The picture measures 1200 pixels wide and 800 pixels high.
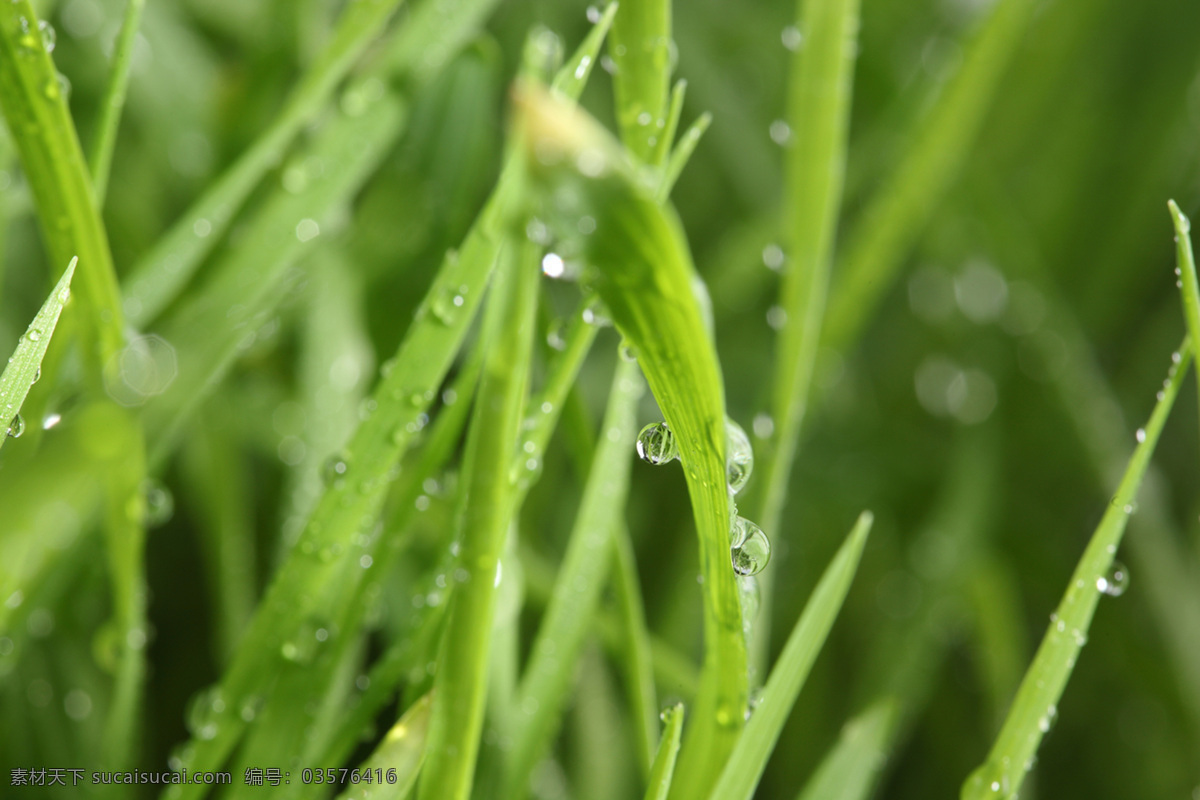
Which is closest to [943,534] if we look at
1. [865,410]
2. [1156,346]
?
[865,410]

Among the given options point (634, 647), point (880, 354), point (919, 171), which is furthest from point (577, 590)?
point (880, 354)

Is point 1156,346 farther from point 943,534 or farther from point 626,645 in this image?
point 626,645

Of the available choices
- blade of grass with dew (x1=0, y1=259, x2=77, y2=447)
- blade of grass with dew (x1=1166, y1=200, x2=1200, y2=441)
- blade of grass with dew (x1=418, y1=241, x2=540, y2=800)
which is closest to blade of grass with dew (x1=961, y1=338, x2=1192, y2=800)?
blade of grass with dew (x1=1166, y1=200, x2=1200, y2=441)

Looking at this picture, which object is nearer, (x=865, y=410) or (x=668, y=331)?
(x=668, y=331)

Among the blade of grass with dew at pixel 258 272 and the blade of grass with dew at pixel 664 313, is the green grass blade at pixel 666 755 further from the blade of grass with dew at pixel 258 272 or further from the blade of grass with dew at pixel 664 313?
the blade of grass with dew at pixel 258 272

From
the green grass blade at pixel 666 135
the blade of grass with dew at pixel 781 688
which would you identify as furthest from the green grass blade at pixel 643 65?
the blade of grass with dew at pixel 781 688
